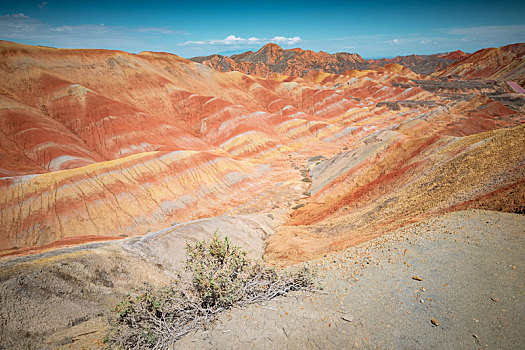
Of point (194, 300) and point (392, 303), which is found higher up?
point (194, 300)

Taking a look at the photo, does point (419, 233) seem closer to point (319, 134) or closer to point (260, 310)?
point (260, 310)

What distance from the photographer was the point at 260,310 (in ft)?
20.1

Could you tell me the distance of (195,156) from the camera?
38.8 metres

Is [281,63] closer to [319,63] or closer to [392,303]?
[319,63]

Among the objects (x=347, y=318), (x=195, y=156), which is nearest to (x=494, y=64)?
(x=195, y=156)

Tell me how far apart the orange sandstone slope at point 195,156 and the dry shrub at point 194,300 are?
6.70 meters

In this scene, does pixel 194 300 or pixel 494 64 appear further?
pixel 494 64

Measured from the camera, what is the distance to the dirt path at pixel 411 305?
205 inches

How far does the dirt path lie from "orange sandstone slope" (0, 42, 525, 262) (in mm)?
3640

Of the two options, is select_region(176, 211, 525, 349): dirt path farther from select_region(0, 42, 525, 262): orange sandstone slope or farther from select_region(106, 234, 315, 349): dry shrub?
select_region(0, 42, 525, 262): orange sandstone slope

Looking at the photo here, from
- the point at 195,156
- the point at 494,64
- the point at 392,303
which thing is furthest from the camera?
the point at 494,64

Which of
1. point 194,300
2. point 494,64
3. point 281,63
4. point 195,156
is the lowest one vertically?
point 195,156

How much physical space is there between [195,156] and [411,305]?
118 ft

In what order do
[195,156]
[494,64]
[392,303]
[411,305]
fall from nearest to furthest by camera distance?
[411,305], [392,303], [195,156], [494,64]
